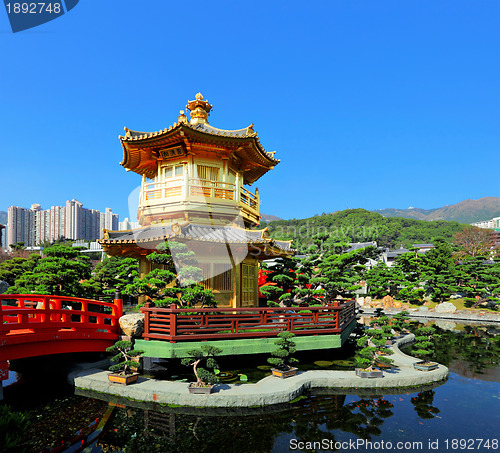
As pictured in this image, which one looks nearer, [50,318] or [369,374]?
[369,374]

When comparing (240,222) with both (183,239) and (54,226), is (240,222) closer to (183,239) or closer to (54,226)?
(183,239)

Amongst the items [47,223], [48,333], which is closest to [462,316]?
[48,333]

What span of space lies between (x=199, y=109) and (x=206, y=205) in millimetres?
6530

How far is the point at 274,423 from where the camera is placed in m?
8.12

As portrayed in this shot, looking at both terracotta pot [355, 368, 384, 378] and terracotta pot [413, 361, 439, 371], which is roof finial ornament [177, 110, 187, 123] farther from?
terracotta pot [413, 361, 439, 371]

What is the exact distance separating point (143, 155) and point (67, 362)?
10367mm

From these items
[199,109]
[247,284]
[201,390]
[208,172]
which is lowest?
[201,390]

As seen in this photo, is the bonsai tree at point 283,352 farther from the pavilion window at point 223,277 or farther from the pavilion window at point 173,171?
the pavilion window at point 173,171

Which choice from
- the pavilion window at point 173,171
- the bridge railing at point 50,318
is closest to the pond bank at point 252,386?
the bridge railing at point 50,318

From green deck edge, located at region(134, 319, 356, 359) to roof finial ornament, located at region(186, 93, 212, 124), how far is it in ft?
40.6

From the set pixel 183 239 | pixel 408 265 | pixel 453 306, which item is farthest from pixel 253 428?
pixel 408 265

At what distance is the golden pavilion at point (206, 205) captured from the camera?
14.4m

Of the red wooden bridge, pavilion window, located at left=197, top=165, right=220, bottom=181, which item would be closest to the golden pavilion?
pavilion window, located at left=197, top=165, right=220, bottom=181

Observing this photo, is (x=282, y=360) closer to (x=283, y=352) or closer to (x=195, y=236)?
(x=283, y=352)
